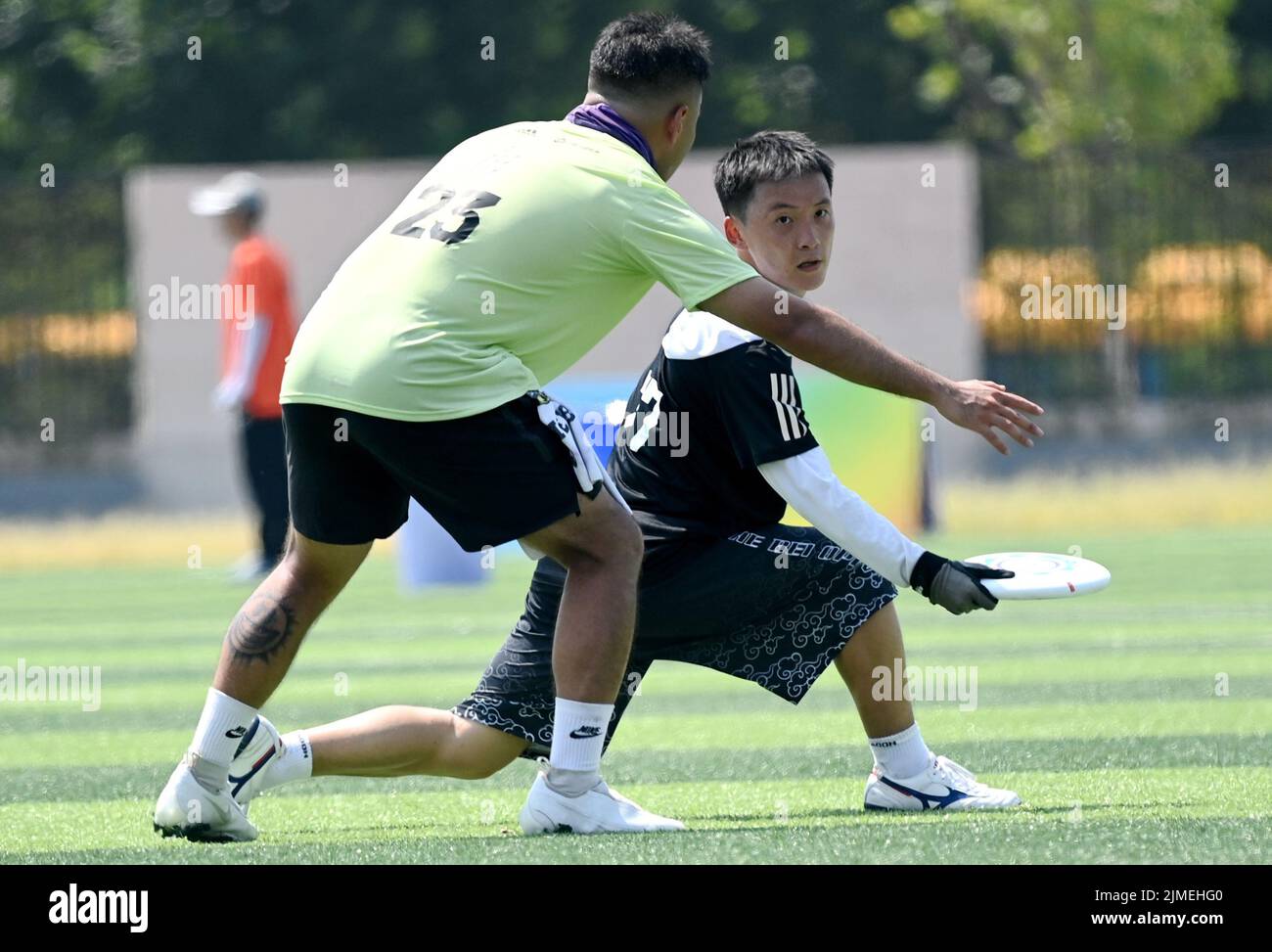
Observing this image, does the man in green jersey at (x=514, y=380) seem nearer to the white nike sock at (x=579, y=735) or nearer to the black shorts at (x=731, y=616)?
the white nike sock at (x=579, y=735)

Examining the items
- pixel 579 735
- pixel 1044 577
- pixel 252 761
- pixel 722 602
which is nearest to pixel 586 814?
pixel 579 735

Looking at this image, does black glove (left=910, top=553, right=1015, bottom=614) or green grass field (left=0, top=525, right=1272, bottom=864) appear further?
black glove (left=910, top=553, right=1015, bottom=614)

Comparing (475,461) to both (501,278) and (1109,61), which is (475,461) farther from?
(1109,61)

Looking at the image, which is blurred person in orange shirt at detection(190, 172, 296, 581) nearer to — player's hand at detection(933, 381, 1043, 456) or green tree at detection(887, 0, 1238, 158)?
player's hand at detection(933, 381, 1043, 456)

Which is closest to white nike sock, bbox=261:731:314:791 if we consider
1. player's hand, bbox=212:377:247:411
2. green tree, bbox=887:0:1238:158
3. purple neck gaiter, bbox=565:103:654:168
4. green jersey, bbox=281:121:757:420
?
green jersey, bbox=281:121:757:420

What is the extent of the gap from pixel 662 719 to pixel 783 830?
10.5ft

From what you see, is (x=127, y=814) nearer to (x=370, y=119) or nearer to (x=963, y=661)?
(x=963, y=661)

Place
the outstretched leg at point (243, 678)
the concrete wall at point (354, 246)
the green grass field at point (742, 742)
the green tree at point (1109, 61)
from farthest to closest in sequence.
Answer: the green tree at point (1109, 61) < the concrete wall at point (354, 246) < the outstretched leg at point (243, 678) < the green grass field at point (742, 742)

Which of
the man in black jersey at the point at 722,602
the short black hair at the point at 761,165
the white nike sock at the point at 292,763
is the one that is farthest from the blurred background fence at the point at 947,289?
the white nike sock at the point at 292,763

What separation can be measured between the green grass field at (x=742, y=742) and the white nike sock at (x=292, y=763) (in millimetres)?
136

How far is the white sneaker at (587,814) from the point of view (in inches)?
206

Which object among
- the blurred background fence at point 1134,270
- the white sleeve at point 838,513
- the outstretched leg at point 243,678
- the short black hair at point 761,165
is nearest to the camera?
the outstretched leg at point 243,678

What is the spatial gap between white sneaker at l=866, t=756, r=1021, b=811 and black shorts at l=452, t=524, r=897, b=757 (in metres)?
0.33

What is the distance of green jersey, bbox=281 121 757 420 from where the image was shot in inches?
196
